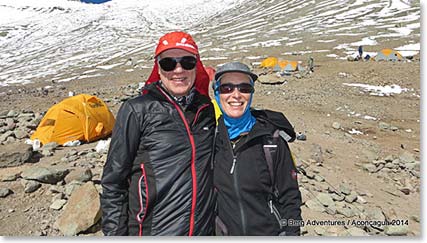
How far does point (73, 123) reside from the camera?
834 cm

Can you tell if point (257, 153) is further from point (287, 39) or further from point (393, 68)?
point (287, 39)

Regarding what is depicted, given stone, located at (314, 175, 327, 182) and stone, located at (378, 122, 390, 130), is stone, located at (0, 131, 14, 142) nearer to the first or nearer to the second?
stone, located at (314, 175, 327, 182)

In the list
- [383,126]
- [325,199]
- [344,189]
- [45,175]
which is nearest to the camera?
[45,175]

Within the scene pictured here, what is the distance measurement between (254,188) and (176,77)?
111 centimetres

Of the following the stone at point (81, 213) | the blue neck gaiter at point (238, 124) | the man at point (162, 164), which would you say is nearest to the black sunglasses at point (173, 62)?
the man at point (162, 164)

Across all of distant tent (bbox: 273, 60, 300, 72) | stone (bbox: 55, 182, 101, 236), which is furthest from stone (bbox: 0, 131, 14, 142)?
distant tent (bbox: 273, 60, 300, 72)

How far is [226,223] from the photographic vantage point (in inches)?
99.3

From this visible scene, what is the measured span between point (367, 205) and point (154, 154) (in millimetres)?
4913

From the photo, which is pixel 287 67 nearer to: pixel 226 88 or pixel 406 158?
pixel 406 158

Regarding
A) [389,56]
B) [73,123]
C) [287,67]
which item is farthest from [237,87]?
[389,56]

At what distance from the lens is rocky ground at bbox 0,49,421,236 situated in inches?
159

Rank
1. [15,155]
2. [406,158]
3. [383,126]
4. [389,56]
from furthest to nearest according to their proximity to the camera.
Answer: [389,56], [383,126], [406,158], [15,155]

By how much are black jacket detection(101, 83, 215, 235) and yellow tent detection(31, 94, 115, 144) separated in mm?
6600

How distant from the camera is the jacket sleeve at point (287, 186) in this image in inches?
97.0
